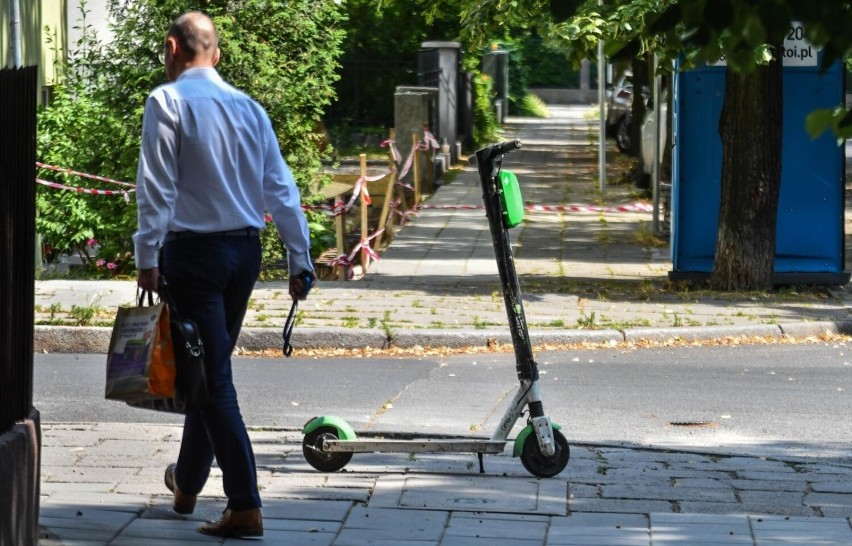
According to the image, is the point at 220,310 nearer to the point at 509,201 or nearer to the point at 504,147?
the point at 509,201

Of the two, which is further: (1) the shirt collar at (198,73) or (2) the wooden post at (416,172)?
(2) the wooden post at (416,172)

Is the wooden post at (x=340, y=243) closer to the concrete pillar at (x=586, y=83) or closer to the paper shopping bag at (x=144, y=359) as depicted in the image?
the paper shopping bag at (x=144, y=359)

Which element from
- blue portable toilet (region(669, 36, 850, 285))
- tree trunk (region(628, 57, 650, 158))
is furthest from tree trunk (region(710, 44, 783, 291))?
tree trunk (region(628, 57, 650, 158))

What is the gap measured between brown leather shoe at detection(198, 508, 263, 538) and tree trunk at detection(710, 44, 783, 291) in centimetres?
860

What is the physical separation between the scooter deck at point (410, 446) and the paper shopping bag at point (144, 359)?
136cm

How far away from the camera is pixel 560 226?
18953mm

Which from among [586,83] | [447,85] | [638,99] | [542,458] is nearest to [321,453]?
[542,458]

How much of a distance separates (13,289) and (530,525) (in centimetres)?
204

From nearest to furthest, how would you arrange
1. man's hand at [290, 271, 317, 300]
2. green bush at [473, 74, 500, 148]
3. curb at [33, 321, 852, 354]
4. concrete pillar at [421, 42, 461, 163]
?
1. man's hand at [290, 271, 317, 300]
2. curb at [33, 321, 852, 354]
3. concrete pillar at [421, 42, 461, 163]
4. green bush at [473, 74, 500, 148]

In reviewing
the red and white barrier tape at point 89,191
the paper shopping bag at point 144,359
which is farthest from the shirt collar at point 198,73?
the red and white barrier tape at point 89,191

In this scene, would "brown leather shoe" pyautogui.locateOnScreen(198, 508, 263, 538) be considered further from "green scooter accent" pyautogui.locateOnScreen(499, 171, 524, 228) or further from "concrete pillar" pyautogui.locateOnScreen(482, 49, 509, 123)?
"concrete pillar" pyautogui.locateOnScreen(482, 49, 509, 123)

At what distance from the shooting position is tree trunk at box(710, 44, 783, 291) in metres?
12.9

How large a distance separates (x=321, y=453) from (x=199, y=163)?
1.75 metres

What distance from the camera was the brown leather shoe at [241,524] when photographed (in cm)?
515
